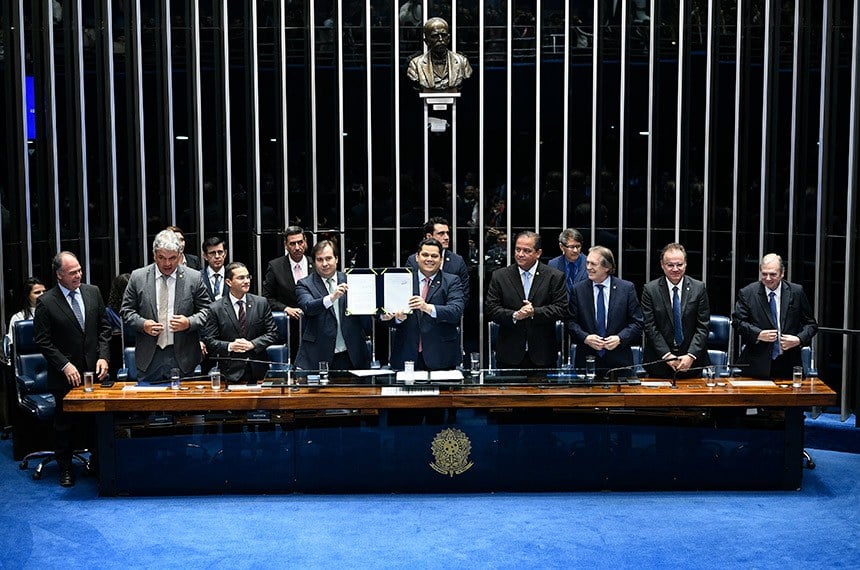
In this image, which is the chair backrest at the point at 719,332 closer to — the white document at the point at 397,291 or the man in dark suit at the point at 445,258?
the man in dark suit at the point at 445,258

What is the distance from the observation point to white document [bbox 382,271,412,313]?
686 centimetres

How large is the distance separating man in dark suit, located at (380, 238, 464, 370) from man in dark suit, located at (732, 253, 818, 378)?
1.77 m

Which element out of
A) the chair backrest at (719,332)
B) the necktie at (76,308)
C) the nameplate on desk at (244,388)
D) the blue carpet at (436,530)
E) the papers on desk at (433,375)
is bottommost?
the blue carpet at (436,530)

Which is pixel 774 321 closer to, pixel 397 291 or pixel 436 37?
pixel 397 291

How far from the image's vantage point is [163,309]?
6.98m

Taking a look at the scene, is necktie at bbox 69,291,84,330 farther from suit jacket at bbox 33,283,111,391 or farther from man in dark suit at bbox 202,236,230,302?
man in dark suit at bbox 202,236,230,302

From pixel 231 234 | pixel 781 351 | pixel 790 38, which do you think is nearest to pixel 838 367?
pixel 781 351

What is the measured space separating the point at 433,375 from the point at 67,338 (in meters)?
2.26

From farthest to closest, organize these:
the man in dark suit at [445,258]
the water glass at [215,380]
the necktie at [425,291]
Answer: the man in dark suit at [445,258]
the necktie at [425,291]
the water glass at [215,380]

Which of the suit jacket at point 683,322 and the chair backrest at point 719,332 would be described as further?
the chair backrest at point 719,332

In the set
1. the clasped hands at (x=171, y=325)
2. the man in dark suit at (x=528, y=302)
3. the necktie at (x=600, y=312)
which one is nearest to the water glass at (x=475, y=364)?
the man in dark suit at (x=528, y=302)

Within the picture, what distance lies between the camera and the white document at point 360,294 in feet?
22.4

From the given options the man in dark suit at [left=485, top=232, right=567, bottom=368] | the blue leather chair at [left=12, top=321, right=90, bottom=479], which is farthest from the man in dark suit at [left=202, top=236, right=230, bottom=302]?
the man in dark suit at [left=485, top=232, right=567, bottom=368]

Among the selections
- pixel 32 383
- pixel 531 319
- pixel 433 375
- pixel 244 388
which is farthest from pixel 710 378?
pixel 32 383
